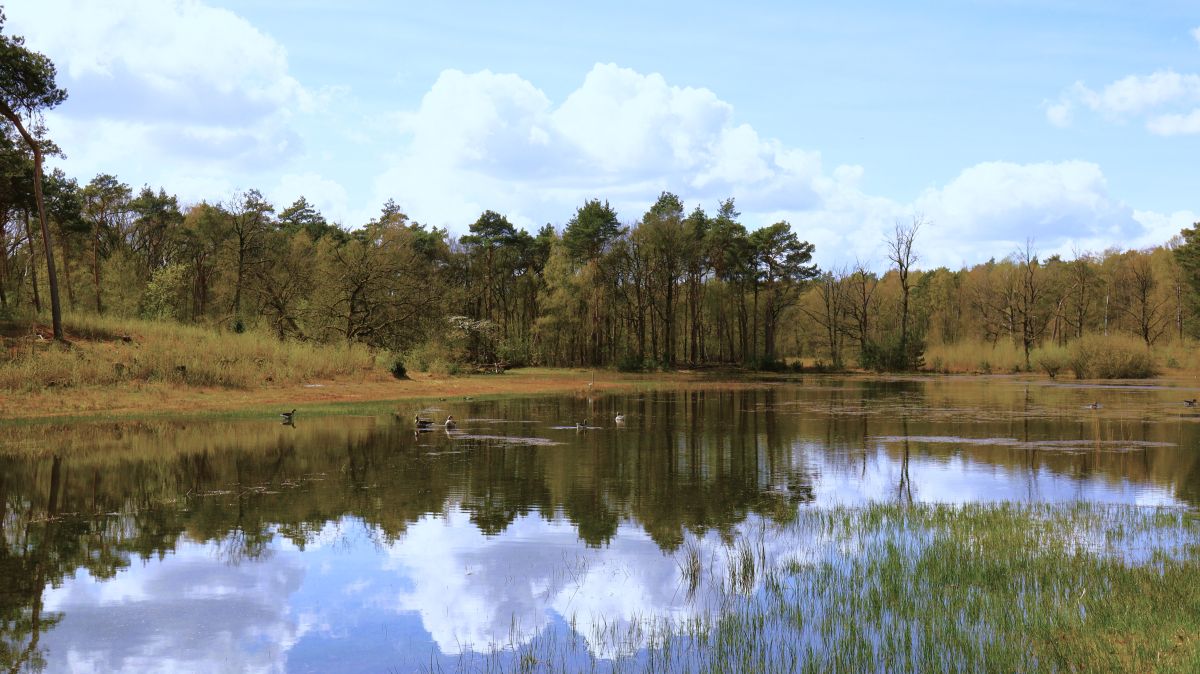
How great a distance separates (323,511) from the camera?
49.6 ft

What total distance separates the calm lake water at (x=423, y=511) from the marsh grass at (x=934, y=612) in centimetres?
58

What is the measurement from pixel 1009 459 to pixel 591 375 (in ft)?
171

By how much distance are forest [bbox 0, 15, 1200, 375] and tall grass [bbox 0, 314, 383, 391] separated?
624cm

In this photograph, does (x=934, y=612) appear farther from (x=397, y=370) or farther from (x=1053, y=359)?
(x=1053, y=359)

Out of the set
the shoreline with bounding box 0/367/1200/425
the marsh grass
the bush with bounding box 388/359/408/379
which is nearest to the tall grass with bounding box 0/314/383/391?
the shoreline with bounding box 0/367/1200/425

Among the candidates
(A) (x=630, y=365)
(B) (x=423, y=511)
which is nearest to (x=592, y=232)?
(A) (x=630, y=365)

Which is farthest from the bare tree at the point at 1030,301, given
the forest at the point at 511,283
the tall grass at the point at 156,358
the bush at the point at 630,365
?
the tall grass at the point at 156,358

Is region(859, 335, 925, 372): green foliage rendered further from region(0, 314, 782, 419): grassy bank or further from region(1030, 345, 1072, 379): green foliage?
region(0, 314, 782, 419): grassy bank

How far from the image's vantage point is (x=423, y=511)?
49.9 feet

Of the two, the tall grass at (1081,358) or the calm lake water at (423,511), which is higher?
the tall grass at (1081,358)

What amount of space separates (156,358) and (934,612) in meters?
35.7

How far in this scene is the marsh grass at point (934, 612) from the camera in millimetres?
7570

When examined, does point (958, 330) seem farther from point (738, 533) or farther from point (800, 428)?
point (738, 533)

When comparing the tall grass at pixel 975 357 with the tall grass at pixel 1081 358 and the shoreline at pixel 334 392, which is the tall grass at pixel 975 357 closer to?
the tall grass at pixel 1081 358
